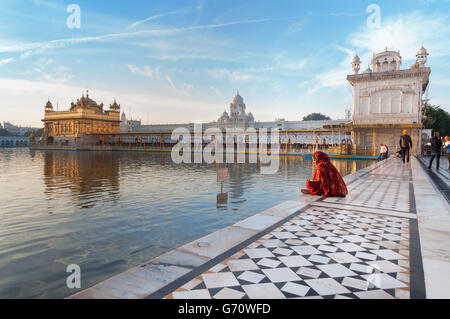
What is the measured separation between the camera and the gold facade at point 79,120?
173 feet

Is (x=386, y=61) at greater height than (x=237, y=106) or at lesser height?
lesser

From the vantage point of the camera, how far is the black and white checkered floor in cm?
233

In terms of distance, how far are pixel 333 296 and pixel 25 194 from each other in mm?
8035

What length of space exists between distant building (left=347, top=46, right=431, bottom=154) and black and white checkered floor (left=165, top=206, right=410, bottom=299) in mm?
23908

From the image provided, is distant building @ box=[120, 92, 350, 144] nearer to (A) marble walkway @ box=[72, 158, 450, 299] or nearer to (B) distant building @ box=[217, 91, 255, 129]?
Answer: (B) distant building @ box=[217, 91, 255, 129]

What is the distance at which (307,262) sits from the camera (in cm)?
296

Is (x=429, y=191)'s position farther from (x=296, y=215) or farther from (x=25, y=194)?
(x=25, y=194)

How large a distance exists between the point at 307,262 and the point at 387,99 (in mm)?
29486

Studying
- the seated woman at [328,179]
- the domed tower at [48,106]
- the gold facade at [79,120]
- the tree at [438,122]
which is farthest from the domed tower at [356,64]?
the domed tower at [48,106]

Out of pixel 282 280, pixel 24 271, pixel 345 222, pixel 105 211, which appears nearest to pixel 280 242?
pixel 282 280

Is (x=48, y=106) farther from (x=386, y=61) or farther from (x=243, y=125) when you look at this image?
(x=386, y=61)

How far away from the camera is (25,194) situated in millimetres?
7477

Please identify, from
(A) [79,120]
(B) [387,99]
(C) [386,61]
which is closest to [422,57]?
(C) [386,61]

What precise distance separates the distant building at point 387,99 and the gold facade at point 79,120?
4523cm
